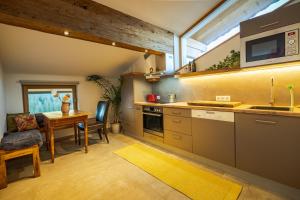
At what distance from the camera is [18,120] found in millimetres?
2852

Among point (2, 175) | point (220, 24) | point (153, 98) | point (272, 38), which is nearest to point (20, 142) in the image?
point (2, 175)

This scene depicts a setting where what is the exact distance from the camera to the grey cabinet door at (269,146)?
1574 mm

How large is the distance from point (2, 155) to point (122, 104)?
104 inches

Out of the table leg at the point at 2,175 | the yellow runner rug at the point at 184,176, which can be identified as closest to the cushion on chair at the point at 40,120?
the table leg at the point at 2,175

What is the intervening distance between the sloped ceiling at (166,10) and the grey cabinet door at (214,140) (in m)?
1.97

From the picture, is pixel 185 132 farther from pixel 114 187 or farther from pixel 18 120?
pixel 18 120

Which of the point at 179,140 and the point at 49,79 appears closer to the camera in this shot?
the point at 179,140

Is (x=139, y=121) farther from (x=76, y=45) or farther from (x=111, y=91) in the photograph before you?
(x=76, y=45)

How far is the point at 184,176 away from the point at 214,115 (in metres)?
0.95

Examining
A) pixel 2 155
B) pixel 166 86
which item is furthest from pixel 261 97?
pixel 2 155

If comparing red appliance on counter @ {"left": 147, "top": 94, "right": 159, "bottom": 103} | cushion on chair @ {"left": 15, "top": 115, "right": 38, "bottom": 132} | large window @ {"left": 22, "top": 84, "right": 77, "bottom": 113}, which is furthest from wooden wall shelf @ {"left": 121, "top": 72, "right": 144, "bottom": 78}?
cushion on chair @ {"left": 15, "top": 115, "right": 38, "bottom": 132}

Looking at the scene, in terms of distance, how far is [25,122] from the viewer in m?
2.90

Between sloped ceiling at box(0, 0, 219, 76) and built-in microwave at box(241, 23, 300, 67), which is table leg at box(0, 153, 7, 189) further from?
built-in microwave at box(241, 23, 300, 67)

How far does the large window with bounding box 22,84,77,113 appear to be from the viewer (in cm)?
338
